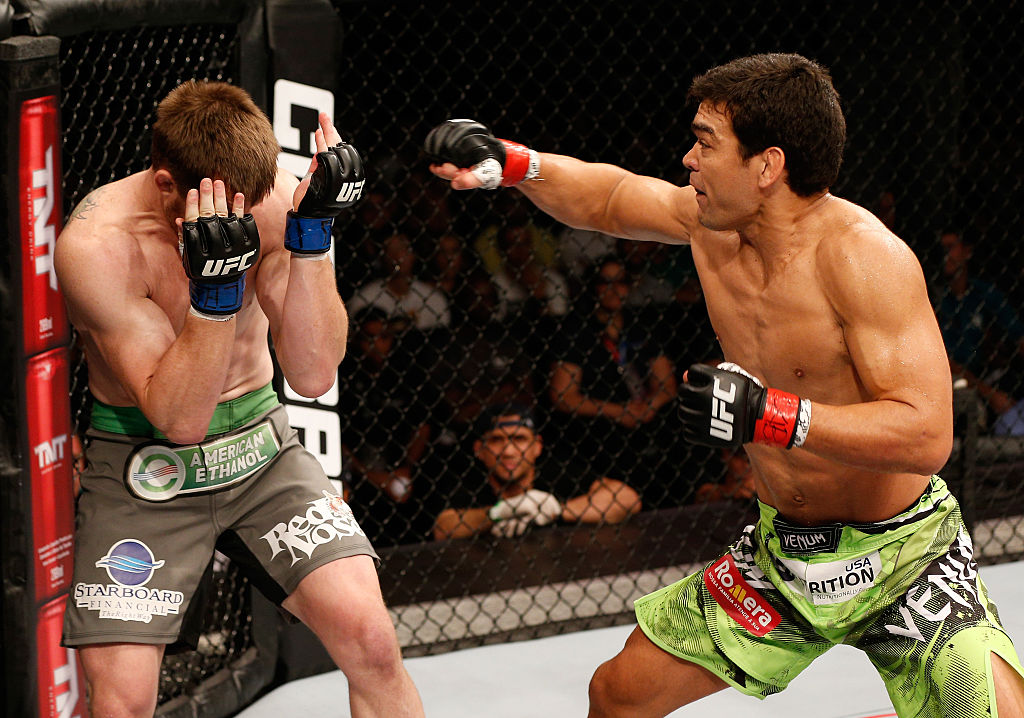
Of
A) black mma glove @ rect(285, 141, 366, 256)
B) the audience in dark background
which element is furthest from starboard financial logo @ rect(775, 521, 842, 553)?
the audience in dark background

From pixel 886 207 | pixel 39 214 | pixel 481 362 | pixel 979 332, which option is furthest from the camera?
pixel 979 332

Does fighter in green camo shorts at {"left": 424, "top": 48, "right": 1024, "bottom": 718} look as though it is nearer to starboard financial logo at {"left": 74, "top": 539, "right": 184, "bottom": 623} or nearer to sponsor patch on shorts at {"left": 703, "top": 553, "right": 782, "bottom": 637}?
sponsor patch on shorts at {"left": 703, "top": 553, "right": 782, "bottom": 637}

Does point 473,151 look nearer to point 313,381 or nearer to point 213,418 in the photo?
point 313,381

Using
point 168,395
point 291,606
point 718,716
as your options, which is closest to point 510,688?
point 718,716

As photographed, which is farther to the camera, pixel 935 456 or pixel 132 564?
pixel 132 564

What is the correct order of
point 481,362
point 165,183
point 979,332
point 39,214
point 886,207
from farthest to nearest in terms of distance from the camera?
point 979,332 < point 886,207 < point 481,362 < point 39,214 < point 165,183

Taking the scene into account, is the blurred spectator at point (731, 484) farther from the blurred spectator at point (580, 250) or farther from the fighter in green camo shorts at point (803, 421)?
the fighter in green camo shorts at point (803, 421)

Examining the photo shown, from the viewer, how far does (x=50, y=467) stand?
1966 mm

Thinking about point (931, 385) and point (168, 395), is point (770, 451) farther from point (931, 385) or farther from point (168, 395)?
point (168, 395)

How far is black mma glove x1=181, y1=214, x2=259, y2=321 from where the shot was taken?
162cm

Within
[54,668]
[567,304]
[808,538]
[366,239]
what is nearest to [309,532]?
[54,668]

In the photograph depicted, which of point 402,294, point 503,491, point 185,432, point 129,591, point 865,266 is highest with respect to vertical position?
point 865,266

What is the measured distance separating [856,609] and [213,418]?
984mm

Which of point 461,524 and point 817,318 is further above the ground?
point 817,318
